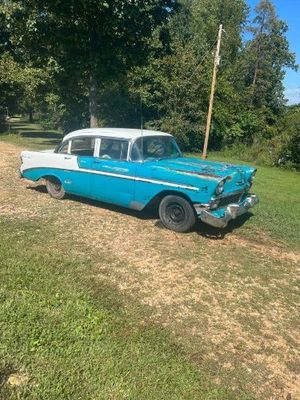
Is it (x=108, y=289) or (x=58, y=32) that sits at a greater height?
(x=58, y=32)

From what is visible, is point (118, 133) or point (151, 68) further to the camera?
point (151, 68)

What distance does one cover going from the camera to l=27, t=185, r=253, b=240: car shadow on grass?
24.6ft

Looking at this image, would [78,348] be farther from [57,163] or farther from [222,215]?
[57,163]

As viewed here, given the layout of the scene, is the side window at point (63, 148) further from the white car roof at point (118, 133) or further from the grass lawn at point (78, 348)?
the grass lawn at point (78, 348)

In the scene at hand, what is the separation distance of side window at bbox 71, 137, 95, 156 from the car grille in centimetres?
293

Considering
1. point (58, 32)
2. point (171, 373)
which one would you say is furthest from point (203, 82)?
point (171, 373)

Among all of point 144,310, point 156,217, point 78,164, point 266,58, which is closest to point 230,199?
point 156,217

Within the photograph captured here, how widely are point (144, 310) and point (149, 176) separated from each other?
323 centimetres

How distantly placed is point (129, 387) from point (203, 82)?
2328cm

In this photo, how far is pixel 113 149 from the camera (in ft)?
26.4

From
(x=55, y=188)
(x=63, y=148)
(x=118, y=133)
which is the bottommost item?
(x=55, y=188)

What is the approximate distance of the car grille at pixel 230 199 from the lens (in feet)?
23.6

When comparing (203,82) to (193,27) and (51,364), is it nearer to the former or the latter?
(193,27)

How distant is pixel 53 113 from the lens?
31.4 meters
